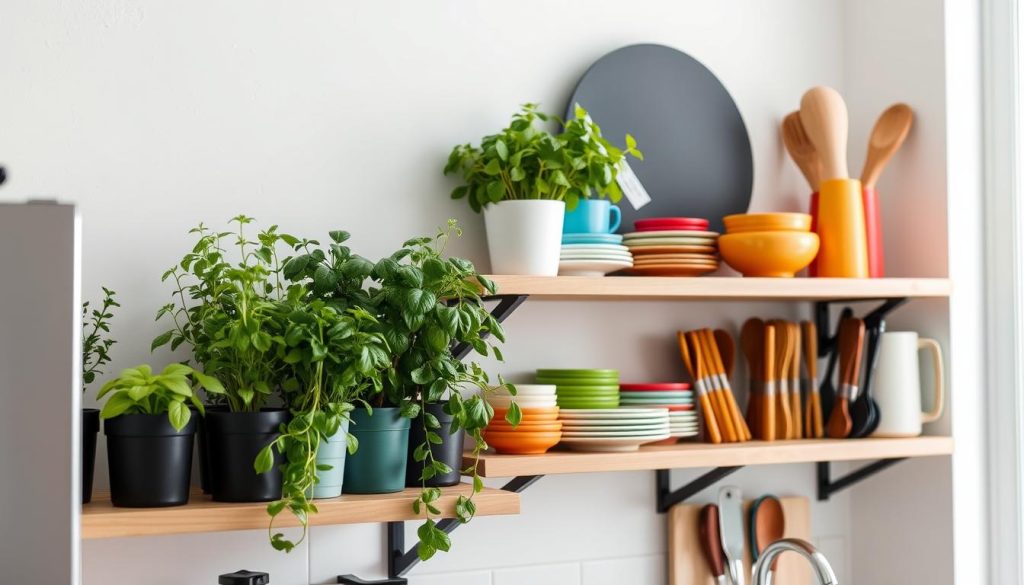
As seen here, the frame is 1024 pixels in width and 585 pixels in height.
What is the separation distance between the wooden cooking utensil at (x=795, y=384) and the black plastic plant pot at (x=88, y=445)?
3.99 feet

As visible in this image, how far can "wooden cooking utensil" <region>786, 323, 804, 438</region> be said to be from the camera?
1.99 m

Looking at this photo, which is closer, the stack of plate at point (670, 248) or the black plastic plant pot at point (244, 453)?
the black plastic plant pot at point (244, 453)

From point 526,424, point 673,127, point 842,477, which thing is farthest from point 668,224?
point 842,477

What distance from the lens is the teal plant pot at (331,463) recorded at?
1444mm

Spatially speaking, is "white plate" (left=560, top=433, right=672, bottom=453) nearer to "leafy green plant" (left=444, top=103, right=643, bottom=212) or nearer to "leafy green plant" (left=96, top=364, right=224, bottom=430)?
"leafy green plant" (left=444, top=103, right=643, bottom=212)

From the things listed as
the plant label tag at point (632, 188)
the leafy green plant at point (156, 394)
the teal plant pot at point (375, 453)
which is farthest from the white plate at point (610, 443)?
the leafy green plant at point (156, 394)

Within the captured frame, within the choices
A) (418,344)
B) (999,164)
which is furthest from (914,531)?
(418,344)

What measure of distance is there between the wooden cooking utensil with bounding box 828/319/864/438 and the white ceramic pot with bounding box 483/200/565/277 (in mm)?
640

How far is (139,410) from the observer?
1387mm

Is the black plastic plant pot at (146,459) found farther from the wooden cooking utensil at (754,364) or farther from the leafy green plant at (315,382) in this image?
the wooden cooking utensil at (754,364)

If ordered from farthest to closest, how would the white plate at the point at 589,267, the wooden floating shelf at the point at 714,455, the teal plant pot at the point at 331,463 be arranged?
the white plate at the point at 589,267 → the wooden floating shelf at the point at 714,455 → the teal plant pot at the point at 331,463

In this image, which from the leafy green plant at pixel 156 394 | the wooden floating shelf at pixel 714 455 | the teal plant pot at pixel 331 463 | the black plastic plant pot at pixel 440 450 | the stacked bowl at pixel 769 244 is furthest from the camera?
the stacked bowl at pixel 769 244

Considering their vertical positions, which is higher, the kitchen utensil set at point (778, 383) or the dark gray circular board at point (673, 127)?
the dark gray circular board at point (673, 127)

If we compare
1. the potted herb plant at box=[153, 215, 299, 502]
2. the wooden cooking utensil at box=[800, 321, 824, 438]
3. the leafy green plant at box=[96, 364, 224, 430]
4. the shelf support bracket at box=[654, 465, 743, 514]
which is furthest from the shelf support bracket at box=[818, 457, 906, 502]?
the leafy green plant at box=[96, 364, 224, 430]
